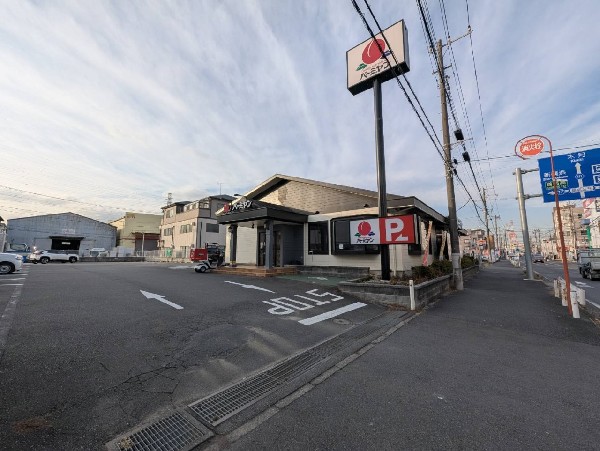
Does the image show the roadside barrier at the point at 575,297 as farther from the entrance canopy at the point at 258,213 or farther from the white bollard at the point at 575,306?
the entrance canopy at the point at 258,213

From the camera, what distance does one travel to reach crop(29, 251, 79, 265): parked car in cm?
2792

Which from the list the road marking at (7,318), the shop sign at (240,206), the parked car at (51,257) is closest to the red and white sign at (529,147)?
the shop sign at (240,206)

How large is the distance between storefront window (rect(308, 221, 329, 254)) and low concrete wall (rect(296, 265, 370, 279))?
106 centimetres

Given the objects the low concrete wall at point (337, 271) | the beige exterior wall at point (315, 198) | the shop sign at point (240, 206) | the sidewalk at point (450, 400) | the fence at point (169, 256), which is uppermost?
the beige exterior wall at point (315, 198)

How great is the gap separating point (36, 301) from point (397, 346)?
386 inches

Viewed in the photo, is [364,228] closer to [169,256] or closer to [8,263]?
[8,263]

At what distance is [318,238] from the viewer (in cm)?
1703

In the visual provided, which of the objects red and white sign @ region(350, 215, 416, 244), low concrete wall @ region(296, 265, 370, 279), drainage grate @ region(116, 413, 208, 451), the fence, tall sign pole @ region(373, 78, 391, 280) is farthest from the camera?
the fence

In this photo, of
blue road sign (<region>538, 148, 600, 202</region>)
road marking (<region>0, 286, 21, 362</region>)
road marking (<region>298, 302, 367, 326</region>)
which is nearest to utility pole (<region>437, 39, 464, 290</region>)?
blue road sign (<region>538, 148, 600, 202</region>)

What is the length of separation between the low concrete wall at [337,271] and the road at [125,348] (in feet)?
19.1

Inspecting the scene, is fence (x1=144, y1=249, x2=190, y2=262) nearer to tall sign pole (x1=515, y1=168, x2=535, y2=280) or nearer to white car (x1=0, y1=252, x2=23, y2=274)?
white car (x1=0, y1=252, x2=23, y2=274)

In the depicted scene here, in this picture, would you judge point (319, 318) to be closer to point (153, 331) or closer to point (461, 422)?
point (153, 331)

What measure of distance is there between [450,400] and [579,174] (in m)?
13.2

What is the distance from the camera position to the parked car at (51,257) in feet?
91.6
